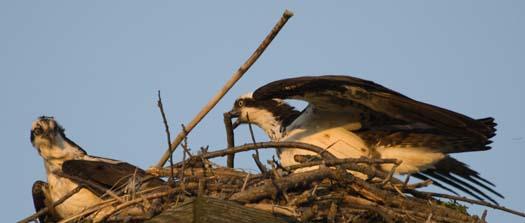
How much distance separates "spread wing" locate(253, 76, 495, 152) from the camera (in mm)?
7320

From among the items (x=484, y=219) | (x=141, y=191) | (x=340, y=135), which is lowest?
(x=484, y=219)

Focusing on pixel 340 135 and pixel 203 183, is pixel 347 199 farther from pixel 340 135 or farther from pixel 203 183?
pixel 340 135

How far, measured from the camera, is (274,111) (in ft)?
32.5

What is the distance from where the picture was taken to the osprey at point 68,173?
820 cm

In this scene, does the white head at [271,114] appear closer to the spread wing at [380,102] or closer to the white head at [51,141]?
the spread wing at [380,102]

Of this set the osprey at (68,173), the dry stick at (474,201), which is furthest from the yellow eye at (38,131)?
the dry stick at (474,201)

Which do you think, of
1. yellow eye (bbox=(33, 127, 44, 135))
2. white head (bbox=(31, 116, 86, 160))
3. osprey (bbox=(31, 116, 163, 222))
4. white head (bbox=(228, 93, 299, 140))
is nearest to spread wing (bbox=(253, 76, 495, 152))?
osprey (bbox=(31, 116, 163, 222))

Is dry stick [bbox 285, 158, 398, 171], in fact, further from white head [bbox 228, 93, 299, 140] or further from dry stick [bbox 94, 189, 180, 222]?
white head [bbox 228, 93, 299, 140]

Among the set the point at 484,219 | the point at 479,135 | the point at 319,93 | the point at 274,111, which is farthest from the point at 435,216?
the point at 274,111

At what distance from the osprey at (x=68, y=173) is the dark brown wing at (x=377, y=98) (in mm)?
1308

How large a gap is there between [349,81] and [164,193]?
5.83 feet

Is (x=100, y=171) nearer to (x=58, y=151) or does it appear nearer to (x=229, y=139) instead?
(x=58, y=151)

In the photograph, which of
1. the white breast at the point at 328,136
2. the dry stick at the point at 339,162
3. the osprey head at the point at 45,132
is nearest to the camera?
the dry stick at the point at 339,162

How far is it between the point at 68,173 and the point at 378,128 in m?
2.90
